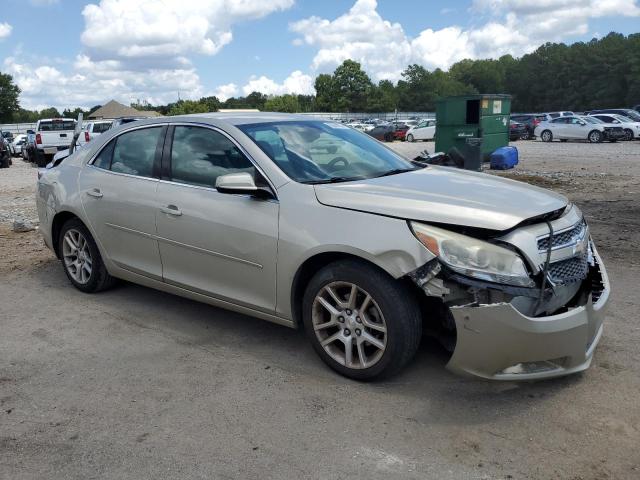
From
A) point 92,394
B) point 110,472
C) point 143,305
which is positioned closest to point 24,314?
Result: point 143,305

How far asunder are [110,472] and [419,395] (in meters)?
1.72

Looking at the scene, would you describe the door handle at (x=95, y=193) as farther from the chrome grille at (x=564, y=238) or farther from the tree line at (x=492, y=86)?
the tree line at (x=492, y=86)

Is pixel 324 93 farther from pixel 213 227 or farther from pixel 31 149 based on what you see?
pixel 213 227

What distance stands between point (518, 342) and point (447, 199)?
0.90 m

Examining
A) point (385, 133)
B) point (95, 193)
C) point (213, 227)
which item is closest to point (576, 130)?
point (385, 133)

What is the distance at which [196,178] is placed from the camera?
4465mm

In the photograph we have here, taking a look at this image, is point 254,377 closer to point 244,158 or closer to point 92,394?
point 92,394

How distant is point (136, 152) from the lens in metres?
5.04

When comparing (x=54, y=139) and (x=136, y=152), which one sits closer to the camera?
(x=136, y=152)

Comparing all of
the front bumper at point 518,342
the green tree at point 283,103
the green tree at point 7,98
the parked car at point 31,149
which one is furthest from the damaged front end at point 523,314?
the green tree at point 283,103

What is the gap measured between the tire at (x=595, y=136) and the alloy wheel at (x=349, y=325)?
101 ft

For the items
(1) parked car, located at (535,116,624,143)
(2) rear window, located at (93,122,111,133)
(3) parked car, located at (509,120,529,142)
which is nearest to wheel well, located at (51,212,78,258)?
(2) rear window, located at (93,122,111,133)

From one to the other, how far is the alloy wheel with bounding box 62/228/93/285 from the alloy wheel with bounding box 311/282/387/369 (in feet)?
8.85

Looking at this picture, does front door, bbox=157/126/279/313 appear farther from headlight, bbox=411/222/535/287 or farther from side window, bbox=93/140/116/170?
headlight, bbox=411/222/535/287
